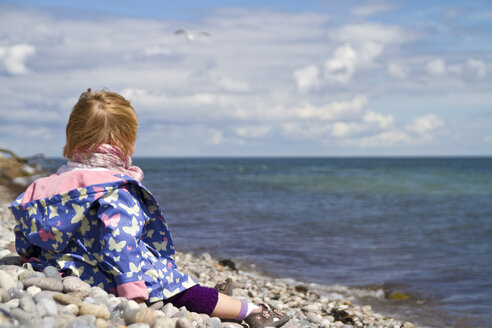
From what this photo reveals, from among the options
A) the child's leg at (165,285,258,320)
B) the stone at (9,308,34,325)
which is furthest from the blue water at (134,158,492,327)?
the stone at (9,308,34,325)

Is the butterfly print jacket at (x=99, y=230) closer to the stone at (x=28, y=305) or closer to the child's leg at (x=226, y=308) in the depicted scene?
the child's leg at (x=226, y=308)

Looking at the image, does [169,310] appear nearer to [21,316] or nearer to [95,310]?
[95,310]

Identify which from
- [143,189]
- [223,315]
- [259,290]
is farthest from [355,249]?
[143,189]

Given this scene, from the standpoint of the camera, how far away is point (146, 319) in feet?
9.84

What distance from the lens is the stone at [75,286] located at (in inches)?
130

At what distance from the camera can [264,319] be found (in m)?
3.89

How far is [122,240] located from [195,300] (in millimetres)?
823

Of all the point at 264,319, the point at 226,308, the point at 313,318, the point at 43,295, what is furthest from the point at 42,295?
the point at 313,318

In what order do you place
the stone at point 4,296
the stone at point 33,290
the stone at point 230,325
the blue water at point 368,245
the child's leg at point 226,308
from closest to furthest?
the stone at point 4,296, the stone at point 33,290, the stone at point 230,325, the child's leg at point 226,308, the blue water at point 368,245

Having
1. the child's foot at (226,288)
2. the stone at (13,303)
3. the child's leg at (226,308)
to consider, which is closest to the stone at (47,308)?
the stone at (13,303)

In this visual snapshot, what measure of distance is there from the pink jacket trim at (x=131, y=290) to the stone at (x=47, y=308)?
0.48 metres

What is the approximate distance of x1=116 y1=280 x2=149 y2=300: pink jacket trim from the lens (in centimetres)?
330

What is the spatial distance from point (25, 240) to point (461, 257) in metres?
8.74

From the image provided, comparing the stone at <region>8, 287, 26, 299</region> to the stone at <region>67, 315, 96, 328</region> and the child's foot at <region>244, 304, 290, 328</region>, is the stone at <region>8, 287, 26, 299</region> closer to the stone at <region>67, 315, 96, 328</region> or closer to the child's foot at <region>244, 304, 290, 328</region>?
the stone at <region>67, 315, 96, 328</region>
